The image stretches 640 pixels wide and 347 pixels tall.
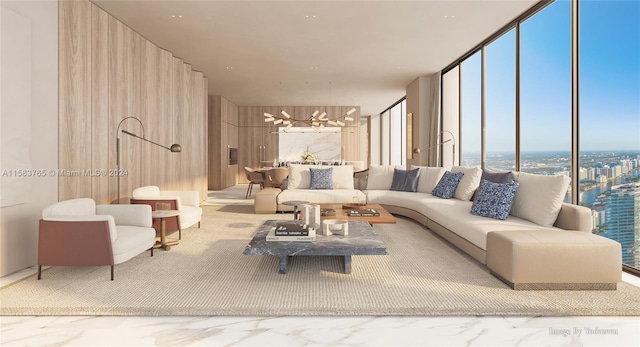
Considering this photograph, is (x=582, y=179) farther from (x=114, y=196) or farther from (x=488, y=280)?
(x=114, y=196)

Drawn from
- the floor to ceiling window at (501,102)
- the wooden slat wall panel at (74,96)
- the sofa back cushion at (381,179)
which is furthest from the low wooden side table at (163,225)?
the floor to ceiling window at (501,102)

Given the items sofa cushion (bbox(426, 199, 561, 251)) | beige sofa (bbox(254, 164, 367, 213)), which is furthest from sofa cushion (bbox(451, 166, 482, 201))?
beige sofa (bbox(254, 164, 367, 213))

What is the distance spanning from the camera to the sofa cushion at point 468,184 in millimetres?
5332

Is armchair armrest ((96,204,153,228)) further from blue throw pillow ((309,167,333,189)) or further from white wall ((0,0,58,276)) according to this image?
blue throw pillow ((309,167,333,189))

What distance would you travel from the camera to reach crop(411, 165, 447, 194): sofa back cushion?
651 cm

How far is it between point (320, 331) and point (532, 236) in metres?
1.87

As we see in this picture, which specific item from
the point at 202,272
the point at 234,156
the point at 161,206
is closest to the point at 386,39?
the point at 161,206

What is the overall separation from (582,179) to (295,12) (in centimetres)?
401

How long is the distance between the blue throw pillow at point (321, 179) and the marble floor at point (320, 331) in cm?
453

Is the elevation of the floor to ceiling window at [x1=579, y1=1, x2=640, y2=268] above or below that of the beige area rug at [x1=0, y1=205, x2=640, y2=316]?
above

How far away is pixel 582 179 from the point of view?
14.2 feet

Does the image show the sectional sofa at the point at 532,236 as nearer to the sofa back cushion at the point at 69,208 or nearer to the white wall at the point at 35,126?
the sofa back cushion at the point at 69,208

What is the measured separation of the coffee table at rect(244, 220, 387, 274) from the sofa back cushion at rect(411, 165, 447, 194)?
3239mm

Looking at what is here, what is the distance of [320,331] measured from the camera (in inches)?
93.6
